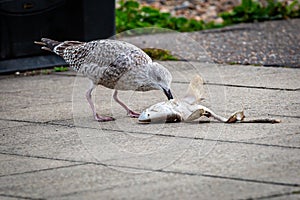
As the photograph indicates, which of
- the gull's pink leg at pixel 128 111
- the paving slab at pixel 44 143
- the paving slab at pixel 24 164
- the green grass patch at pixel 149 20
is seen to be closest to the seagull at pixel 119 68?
the gull's pink leg at pixel 128 111

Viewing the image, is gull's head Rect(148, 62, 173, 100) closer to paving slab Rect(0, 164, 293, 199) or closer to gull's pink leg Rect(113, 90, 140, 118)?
gull's pink leg Rect(113, 90, 140, 118)

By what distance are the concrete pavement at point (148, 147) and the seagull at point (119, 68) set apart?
29 centimetres

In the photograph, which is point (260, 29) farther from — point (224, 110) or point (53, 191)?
point (53, 191)

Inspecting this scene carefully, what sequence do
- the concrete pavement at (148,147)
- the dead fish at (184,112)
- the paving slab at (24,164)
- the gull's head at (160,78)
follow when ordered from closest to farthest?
the concrete pavement at (148,147)
the paving slab at (24,164)
the gull's head at (160,78)
the dead fish at (184,112)

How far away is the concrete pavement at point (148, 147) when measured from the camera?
13.6ft

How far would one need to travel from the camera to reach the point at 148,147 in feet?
16.0

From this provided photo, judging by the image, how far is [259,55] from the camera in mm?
7910

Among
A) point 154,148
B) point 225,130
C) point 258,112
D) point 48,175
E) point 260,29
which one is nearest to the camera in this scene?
point 48,175

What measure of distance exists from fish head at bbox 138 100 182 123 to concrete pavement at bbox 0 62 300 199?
0.18 ft

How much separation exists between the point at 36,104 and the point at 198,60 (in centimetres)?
213

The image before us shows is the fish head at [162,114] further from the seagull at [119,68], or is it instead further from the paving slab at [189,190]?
the paving slab at [189,190]

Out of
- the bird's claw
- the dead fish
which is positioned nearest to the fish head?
the dead fish

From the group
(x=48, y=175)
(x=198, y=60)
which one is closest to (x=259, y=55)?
(x=198, y=60)

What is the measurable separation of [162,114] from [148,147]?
58 cm
